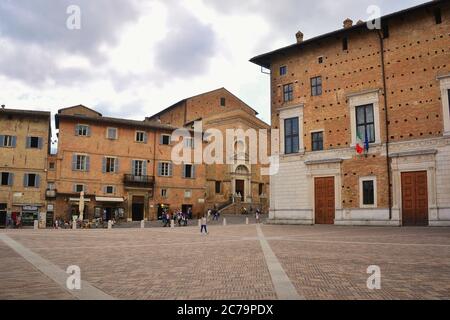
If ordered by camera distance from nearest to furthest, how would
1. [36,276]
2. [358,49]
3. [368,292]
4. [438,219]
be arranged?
[368,292]
[36,276]
[438,219]
[358,49]

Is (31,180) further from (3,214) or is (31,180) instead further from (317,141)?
(317,141)

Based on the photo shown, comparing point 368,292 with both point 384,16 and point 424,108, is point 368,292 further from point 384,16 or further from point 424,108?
point 384,16

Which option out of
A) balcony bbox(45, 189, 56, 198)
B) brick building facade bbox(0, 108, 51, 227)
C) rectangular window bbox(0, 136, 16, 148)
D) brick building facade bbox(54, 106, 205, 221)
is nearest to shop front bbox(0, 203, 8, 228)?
brick building facade bbox(0, 108, 51, 227)

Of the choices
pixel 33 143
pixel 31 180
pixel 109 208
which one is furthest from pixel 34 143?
pixel 109 208

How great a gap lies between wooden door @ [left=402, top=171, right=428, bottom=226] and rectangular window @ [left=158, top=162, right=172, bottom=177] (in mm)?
25183

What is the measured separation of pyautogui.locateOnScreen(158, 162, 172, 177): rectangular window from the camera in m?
42.2

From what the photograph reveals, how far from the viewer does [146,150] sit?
41.7 m

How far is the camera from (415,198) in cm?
2325

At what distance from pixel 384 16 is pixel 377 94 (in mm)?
4804

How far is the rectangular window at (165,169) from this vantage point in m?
42.2

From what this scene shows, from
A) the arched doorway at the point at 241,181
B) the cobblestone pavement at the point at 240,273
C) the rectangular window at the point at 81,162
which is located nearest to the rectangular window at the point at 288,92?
the cobblestone pavement at the point at 240,273

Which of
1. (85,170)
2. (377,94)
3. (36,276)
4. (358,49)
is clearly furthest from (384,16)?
(85,170)

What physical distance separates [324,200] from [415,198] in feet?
19.3

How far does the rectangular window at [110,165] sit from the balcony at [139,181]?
55.5 inches
